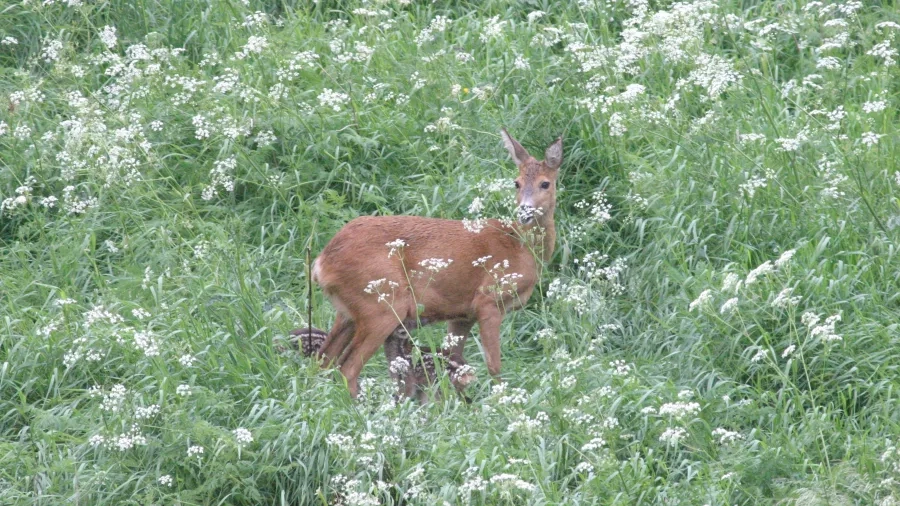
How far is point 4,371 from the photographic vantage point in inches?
253

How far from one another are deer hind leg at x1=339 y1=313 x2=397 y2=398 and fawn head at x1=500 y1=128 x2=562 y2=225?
102 cm

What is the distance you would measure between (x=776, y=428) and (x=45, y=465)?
2.97 meters

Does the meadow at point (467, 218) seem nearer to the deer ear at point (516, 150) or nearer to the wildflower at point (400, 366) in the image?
the wildflower at point (400, 366)

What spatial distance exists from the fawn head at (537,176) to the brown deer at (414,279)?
0.06 ft

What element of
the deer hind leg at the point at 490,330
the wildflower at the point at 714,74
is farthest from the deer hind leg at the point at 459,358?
the wildflower at the point at 714,74

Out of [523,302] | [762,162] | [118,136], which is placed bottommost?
[523,302]

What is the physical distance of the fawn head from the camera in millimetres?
7402

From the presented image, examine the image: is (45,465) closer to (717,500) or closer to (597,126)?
(717,500)

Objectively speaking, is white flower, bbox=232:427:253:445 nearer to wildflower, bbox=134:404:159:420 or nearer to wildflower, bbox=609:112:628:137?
wildflower, bbox=134:404:159:420

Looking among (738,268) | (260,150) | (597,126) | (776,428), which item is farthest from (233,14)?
(776,428)

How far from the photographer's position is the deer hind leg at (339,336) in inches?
274

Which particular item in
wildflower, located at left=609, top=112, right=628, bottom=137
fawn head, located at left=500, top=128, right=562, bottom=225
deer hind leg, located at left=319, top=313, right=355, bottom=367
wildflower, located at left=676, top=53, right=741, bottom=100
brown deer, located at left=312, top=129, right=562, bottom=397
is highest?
wildflower, located at left=676, top=53, right=741, bottom=100

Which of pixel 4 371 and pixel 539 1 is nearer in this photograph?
pixel 4 371

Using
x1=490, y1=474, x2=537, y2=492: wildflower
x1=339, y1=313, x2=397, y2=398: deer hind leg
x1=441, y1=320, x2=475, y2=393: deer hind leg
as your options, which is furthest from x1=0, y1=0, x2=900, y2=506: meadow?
x1=339, y1=313, x2=397, y2=398: deer hind leg
